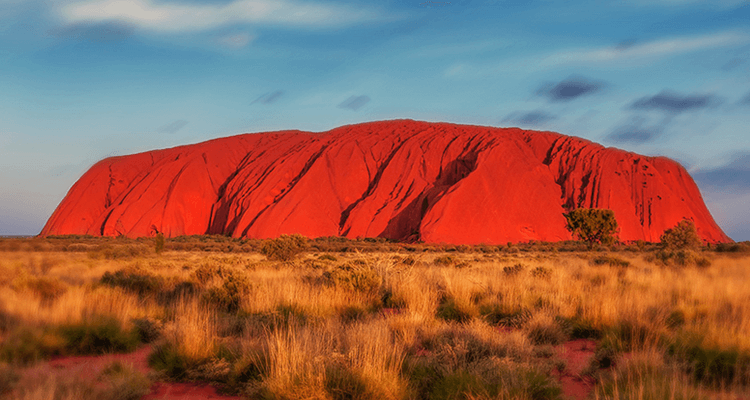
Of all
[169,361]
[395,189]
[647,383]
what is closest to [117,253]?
[169,361]

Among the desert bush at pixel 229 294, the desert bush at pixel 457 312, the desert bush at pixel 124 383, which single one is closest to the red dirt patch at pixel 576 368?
the desert bush at pixel 457 312

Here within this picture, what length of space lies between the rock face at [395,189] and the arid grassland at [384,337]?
3442 cm

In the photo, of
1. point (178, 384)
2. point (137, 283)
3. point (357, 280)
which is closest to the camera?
point (178, 384)

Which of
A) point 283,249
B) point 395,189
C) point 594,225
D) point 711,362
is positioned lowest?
point 283,249

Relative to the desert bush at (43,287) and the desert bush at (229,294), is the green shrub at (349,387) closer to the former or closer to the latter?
the desert bush at (229,294)

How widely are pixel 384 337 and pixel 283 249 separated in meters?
19.0

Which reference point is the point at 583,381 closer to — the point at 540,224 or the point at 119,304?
the point at 119,304

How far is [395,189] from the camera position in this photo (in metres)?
50.1

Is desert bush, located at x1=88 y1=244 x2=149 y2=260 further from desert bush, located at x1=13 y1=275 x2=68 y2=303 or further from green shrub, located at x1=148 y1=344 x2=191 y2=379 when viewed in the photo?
green shrub, located at x1=148 y1=344 x2=191 y2=379

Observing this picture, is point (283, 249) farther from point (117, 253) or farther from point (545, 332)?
point (545, 332)

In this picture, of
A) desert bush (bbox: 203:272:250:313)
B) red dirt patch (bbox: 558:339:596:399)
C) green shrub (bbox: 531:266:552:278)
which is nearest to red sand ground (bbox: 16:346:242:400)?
desert bush (bbox: 203:272:250:313)

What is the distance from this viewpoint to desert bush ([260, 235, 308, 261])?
898 inches

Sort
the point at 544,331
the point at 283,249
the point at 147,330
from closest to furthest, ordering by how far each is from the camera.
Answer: the point at 544,331
the point at 147,330
the point at 283,249

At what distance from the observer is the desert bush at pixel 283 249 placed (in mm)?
22797
